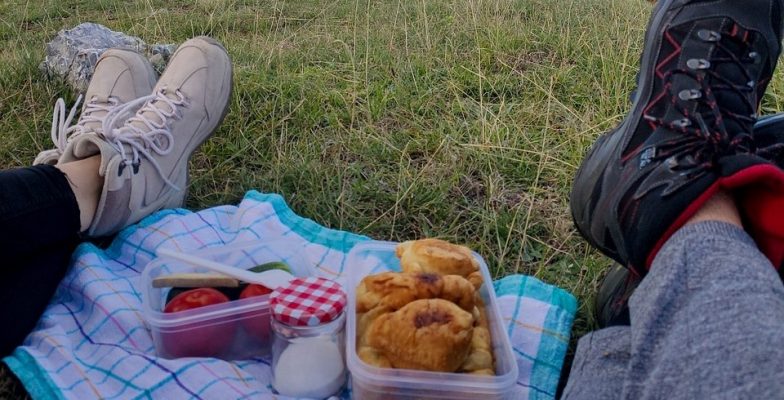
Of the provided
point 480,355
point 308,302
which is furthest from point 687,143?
point 308,302

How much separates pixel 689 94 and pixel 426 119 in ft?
3.27

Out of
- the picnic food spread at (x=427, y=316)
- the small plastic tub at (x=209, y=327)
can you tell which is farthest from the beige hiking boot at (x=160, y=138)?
the picnic food spread at (x=427, y=316)

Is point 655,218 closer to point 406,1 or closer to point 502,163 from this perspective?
point 502,163

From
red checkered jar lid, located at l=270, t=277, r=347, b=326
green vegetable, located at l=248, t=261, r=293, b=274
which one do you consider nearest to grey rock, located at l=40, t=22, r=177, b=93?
green vegetable, located at l=248, t=261, r=293, b=274

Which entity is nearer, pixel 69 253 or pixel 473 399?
pixel 473 399

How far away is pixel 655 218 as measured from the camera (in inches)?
37.2

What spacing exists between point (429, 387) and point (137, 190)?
897mm

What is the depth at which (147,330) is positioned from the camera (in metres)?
1.25

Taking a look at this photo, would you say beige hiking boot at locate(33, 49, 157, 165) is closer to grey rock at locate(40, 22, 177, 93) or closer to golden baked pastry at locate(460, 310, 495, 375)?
grey rock at locate(40, 22, 177, 93)

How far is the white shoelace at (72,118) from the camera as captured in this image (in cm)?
164

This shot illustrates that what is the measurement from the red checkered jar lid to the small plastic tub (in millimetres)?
85

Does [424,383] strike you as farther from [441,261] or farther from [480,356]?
[441,261]

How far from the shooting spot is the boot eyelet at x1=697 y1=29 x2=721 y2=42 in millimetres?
1298

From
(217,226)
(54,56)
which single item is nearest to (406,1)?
(54,56)
